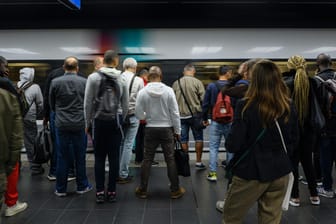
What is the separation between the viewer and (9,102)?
95.8 inches

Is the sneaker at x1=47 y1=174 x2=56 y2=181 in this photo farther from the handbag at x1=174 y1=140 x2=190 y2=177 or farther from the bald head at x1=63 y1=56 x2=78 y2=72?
the handbag at x1=174 y1=140 x2=190 y2=177

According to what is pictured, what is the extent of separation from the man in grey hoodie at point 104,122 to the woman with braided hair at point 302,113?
1938 millimetres

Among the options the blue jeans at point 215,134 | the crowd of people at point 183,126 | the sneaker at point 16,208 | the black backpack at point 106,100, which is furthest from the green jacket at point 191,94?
the sneaker at point 16,208

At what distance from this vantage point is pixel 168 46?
6.47 meters

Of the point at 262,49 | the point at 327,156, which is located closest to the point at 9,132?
the point at 327,156

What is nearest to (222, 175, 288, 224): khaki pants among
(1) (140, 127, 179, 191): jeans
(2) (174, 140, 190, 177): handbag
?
(1) (140, 127, 179, 191): jeans

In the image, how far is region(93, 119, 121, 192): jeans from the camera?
391cm

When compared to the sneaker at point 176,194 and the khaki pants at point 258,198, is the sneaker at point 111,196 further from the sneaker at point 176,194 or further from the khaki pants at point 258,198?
the khaki pants at point 258,198

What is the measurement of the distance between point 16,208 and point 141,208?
4.61 ft

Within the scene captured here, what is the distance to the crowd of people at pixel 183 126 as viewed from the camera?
239 cm

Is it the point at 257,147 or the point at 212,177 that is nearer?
A: the point at 257,147
